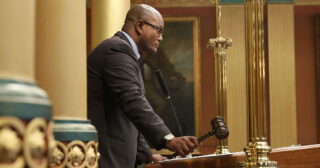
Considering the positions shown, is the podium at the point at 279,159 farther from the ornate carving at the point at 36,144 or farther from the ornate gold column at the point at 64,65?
the ornate carving at the point at 36,144

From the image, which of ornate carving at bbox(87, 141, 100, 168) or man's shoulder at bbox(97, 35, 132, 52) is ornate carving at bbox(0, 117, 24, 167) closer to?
ornate carving at bbox(87, 141, 100, 168)

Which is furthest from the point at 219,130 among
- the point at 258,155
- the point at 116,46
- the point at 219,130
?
the point at 116,46

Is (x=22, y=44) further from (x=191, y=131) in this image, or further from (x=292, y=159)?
(x=191, y=131)

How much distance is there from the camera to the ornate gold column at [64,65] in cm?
171

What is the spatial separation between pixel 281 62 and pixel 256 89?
9120mm

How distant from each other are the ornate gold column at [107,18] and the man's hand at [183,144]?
6.63ft

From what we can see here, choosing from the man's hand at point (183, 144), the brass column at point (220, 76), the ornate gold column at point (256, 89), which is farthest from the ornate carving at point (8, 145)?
the brass column at point (220, 76)

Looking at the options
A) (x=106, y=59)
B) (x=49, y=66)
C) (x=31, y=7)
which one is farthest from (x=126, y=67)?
(x=31, y=7)

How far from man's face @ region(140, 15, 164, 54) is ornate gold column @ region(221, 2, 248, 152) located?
8.23 m

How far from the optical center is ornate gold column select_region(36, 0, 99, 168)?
1711mm

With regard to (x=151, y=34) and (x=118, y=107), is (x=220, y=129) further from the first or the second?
(x=151, y=34)

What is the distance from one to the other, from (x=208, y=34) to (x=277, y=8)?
1.66 meters

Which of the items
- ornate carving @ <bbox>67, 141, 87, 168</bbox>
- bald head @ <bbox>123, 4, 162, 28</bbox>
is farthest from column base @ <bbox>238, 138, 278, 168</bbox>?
bald head @ <bbox>123, 4, 162, 28</bbox>

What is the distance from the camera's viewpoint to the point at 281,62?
11.3 m
